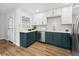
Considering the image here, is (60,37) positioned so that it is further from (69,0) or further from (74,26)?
(69,0)

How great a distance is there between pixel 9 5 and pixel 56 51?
1210 mm

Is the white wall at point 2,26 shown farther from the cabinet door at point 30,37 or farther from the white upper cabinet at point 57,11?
the white upper cabinet at point 57,11

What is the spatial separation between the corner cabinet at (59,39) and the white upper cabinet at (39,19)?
9.3 inches

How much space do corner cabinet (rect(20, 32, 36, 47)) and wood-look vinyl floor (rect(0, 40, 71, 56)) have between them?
7 centimetres

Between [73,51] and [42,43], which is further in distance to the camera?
[42,43]

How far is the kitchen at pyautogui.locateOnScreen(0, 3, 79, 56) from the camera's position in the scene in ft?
5.12

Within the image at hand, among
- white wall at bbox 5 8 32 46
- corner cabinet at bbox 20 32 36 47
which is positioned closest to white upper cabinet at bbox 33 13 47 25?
white wall at bbox 5 8 32 46

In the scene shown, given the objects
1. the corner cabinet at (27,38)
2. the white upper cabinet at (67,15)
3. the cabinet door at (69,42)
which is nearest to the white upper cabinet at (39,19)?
the corner cabinet at (27,38)

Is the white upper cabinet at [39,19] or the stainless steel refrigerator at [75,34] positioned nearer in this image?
the stainless steel refrigerator at [75,34]

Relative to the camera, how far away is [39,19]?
166 centimetres

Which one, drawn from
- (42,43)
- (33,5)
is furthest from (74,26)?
(33,5)

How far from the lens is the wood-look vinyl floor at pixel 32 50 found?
5.14 feet

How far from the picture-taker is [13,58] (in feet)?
5.14

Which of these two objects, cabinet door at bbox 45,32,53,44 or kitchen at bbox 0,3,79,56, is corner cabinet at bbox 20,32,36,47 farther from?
cabinet door at bbox 45,32,53,44
